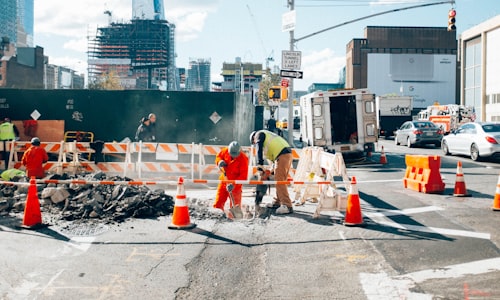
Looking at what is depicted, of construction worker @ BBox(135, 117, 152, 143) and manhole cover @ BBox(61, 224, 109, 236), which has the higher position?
construction worker @ BBox(135, 117, 152, 143)

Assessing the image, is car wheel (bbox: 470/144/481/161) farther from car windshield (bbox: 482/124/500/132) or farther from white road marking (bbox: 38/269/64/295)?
white road marking (bbox: 38/269/64/295)

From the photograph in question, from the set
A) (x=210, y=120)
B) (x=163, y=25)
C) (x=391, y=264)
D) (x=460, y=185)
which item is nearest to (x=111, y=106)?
(x=210, y=120)

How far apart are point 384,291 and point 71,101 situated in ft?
53.8

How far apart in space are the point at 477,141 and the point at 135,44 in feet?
503

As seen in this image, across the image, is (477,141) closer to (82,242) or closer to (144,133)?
(144,133)

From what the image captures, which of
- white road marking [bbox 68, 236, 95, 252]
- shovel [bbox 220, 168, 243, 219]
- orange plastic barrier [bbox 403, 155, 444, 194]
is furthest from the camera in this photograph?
orange plastic barrier [bbox 403, 155, 444, 194]

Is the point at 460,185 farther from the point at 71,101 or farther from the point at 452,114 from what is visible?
the point at 452,114

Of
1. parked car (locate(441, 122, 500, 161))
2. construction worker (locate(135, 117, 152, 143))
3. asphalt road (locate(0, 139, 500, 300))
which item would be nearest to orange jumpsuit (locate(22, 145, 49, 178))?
asphalt road (locate(0, 139, 500, 300))

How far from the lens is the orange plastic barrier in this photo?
41.8 feet

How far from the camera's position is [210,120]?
63.6 feet

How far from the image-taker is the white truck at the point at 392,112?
1748 inches

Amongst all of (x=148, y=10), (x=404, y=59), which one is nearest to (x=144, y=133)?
(x=404, y=59)

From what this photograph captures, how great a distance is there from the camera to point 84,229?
30.0ft

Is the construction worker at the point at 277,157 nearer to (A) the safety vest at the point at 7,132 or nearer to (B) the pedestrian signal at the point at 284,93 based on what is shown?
(A) the safety vest at the point at 7,132
